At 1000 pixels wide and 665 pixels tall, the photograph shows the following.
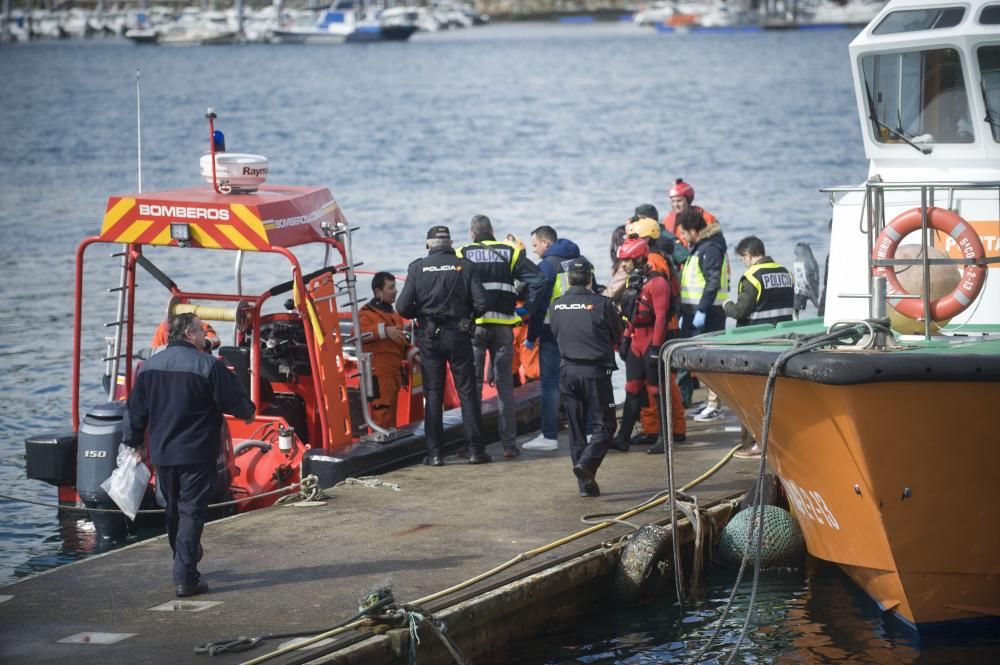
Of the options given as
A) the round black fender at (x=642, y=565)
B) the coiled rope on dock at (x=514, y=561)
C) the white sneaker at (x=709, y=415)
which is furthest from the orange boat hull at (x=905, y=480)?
the white sneaker at (x=709, y=415)

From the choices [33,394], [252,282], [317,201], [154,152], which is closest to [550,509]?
[317,201]

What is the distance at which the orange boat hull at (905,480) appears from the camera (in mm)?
7883

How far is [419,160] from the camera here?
46.8 metres

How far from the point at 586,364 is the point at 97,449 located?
11.6 ft

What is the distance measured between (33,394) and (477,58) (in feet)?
345

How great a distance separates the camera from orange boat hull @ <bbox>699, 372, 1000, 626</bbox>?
25.9 feet

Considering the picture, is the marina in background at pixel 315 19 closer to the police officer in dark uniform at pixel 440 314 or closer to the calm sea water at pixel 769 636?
the police officer in dark uniform at pixel 440 314

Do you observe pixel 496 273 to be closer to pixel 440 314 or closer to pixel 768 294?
pixel 440 314

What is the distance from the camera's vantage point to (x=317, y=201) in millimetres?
11094

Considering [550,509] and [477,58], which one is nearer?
[550,509]

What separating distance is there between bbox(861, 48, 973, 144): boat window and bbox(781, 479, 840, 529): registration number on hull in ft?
8.37

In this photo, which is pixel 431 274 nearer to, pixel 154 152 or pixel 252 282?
pixel 252 282

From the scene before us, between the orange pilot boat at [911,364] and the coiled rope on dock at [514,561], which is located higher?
the orange pilot boat at [911,364]

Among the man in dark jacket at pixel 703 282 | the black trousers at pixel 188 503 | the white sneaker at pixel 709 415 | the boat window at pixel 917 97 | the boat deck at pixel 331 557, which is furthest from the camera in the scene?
the white sneaker at pixel 709 415
